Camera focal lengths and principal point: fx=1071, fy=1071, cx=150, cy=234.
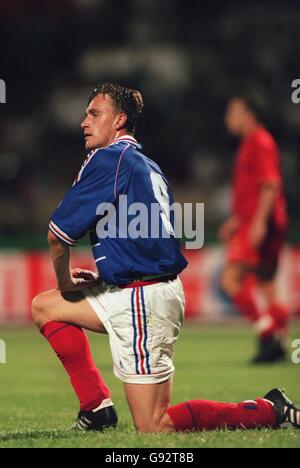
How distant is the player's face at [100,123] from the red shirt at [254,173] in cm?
423

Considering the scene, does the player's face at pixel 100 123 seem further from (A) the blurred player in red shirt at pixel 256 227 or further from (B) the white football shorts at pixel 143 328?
(A) the blurred player in red shirt at pixel 256 227

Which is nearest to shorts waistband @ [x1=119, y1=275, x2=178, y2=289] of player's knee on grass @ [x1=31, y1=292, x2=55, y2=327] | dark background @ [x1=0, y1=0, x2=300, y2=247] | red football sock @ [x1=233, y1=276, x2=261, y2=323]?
player's knee on grass @ [x1=31, y1=292, x2=55, y2=327]

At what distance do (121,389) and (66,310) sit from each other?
97.7 inches

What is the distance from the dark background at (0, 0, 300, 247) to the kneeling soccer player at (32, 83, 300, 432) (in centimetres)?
1006

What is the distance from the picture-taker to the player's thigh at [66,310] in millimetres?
5629

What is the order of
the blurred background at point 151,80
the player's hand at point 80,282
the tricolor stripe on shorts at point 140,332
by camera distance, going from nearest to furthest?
the tricolor stripe on shorts at point 140,332 → the player's hand at point 80,282 → the blurred background at point 151,80

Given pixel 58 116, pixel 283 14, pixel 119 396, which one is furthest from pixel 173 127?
pixel 119 396

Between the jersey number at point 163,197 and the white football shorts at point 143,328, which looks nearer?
the white football shorts at point 143,328

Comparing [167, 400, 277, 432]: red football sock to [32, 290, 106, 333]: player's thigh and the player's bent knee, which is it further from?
the player's bent knee

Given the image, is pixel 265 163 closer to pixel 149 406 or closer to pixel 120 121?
pixel 120 121

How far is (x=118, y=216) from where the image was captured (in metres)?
5.45

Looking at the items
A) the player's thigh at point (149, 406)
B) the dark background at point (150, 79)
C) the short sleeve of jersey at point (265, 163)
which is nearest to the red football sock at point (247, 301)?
the short sleeve of jersey at point (265, 163)

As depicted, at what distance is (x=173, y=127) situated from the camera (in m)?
18.7
